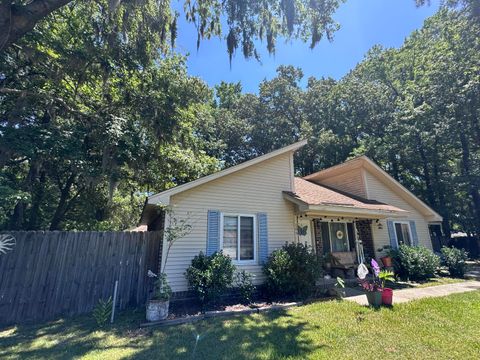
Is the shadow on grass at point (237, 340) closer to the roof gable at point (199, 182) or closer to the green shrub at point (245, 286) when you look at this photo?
the green shrub at point (245, 286)

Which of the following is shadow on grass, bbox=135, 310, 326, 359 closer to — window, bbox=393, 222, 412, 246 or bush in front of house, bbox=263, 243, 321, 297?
bush in front of house, bbox=263, 243, 321, 297

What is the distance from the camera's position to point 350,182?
46.3 ft

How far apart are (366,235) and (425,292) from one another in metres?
3.83

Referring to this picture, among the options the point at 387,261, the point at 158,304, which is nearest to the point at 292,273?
the point at 158,304

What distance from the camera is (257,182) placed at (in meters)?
9.54

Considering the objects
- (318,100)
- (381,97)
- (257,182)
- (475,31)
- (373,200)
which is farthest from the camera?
(318,100)

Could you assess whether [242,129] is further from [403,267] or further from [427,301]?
[427,301]

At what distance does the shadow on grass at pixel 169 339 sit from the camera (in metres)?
4.41

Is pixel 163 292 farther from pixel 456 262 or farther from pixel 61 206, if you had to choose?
pixel 456 262

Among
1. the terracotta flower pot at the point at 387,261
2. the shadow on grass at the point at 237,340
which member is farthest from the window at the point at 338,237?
the shadow on grass at the point at 237,340

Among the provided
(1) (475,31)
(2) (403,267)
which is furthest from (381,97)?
(2) (403,267)

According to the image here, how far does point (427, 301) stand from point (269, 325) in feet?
16.4

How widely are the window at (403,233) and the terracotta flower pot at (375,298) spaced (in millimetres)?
7554

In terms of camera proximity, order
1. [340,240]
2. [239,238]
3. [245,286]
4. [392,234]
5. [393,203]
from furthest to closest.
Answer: [393,203], [392,234], [340,240], [239,238], [245,286]
